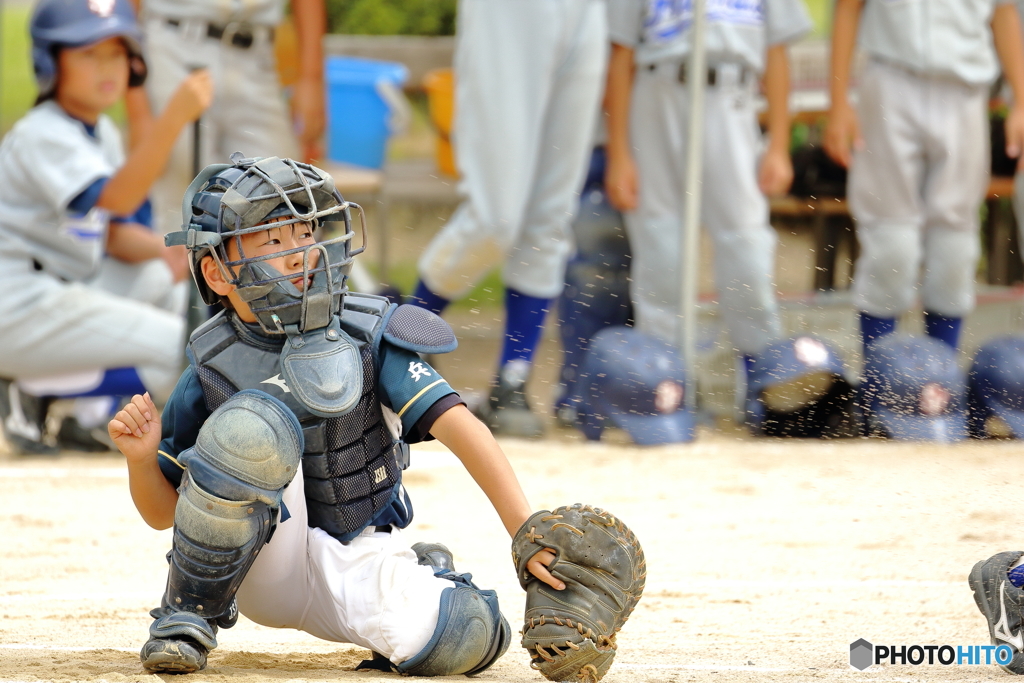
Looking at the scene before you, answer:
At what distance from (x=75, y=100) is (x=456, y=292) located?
160 centimetres

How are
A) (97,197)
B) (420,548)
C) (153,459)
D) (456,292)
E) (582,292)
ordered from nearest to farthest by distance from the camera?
(153,459) < (420,548) < (97,197) < (456,292) < (582,292)

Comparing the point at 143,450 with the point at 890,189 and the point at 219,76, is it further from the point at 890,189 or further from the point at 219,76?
the point at 890,189

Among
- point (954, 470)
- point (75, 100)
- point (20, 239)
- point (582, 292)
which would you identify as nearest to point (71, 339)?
point (20, 239)

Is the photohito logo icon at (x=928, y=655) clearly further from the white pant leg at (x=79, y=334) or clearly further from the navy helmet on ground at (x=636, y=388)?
the white pant leg at (x=79, y=334)

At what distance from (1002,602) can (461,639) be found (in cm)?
107

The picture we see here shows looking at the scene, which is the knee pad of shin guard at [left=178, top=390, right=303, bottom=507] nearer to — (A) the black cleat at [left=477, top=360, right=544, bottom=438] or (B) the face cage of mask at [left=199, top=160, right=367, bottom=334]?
(B) the face cage of mask at [left=199, top=160, right=367, bottom=334]

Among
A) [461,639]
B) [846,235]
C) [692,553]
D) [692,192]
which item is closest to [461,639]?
[461,639]

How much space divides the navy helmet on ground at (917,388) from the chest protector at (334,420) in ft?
9.62

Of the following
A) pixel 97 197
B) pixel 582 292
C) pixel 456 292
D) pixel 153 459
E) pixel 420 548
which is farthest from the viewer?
pixel 582 292

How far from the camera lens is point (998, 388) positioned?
192 inches

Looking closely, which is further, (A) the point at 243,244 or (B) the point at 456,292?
(B) the point at 456,292

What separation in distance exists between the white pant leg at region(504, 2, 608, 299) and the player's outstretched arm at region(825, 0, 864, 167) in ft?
3.13

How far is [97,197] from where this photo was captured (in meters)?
4.45

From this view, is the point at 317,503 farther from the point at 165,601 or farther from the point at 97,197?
the point at 97,197
